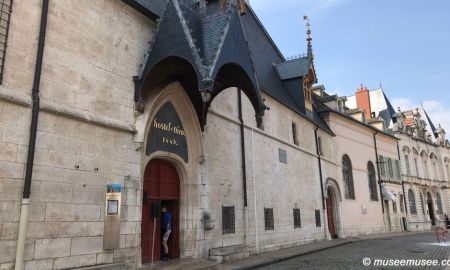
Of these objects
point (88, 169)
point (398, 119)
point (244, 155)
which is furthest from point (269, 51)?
point (398, 119)

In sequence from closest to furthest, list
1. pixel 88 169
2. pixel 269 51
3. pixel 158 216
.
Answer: pixel 88 169 < pixel 158 216 < pixel 269 51

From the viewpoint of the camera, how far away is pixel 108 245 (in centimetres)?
720

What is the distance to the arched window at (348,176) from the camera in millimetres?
23641

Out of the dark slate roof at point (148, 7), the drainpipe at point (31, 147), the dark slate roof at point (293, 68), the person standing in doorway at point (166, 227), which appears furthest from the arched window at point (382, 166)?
the drainpipe at point (31, 147)

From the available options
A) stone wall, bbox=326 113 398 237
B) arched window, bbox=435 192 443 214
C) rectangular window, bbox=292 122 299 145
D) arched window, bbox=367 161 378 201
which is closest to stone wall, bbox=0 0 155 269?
rectangular window, bbox=292 122 299 145

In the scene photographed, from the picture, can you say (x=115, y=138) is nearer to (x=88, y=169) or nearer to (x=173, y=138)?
(x=88, y=169)

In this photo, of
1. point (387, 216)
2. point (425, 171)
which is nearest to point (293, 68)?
point (387, 216)

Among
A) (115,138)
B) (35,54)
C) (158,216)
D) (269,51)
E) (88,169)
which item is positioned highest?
(269,51)

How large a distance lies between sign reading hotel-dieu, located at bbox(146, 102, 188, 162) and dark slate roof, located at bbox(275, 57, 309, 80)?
10517 mm

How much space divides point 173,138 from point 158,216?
1.99 meters

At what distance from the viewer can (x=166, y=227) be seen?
940 centimetres

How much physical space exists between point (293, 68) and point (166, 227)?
491 inches

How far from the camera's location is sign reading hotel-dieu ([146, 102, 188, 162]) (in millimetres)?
8930
